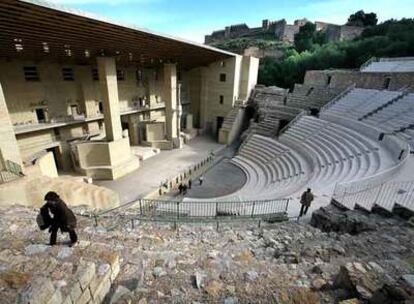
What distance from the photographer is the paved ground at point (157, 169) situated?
14055 mm

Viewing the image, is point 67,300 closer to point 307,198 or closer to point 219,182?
point 307,198

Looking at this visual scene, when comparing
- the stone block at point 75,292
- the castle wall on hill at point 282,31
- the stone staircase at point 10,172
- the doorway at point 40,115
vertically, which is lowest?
the stone staircase at point 10,172

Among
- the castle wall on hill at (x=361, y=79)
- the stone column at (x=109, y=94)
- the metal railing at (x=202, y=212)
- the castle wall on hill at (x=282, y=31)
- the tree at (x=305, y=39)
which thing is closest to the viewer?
the metal railing at (x=202, y=212)

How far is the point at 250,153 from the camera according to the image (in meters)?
18.8

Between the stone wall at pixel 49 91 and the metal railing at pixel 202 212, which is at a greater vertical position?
the stone wall at pixel 49 91

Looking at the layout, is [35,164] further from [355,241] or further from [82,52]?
[355,241]

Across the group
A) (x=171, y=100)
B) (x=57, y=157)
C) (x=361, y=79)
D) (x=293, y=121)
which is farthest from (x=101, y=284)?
(x=361, y=79)

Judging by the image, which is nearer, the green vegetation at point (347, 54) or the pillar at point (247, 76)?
the pillar at point (247, 76)

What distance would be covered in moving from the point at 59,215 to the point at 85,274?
1.50m

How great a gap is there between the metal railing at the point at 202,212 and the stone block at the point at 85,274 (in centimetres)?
387

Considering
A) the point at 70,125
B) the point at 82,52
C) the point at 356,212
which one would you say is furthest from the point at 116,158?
the point at 356,212

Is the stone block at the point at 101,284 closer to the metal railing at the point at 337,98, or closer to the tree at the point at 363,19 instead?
the metal railing at the point at 337,98

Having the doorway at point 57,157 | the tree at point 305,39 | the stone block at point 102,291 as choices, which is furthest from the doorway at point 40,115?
the tree at point 305,39

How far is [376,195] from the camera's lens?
24.2 feet
